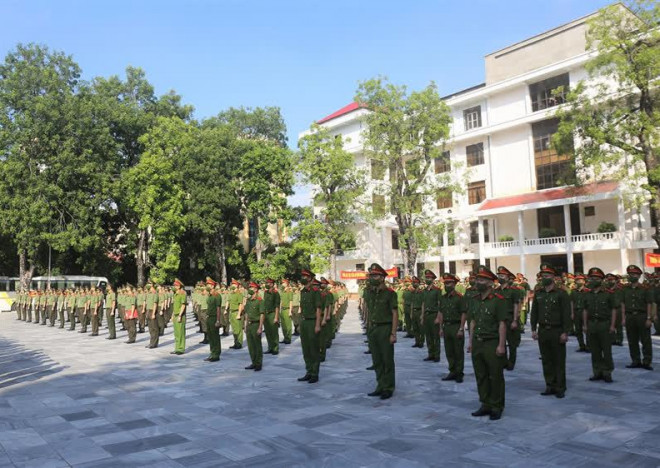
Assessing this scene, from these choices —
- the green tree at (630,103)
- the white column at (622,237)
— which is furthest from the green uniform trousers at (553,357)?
the white column at (622,237)

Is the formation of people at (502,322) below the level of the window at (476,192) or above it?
below

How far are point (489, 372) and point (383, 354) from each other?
1701 millimetres

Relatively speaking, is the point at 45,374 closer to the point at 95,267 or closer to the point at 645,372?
the point at 645,372

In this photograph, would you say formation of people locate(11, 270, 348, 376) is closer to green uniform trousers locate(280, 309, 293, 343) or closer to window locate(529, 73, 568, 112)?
green uniform trousers locate(280, 309, 293, 343)

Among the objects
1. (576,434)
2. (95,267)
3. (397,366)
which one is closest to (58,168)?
(95,267)

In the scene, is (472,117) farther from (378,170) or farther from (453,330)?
(453,330)

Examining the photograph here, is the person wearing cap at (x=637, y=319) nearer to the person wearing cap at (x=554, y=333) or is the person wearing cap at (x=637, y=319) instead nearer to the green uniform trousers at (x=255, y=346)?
the person wearing cap at (x=554, y=333)

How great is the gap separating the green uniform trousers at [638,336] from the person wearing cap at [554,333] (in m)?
2.99

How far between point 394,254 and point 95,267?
23.1 m

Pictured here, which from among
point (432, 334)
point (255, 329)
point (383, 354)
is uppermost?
point (255, 329)

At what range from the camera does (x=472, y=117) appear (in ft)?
128

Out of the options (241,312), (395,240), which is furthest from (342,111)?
(241,312)

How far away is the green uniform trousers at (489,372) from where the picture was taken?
6492mm

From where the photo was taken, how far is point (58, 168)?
33531 millimetres
